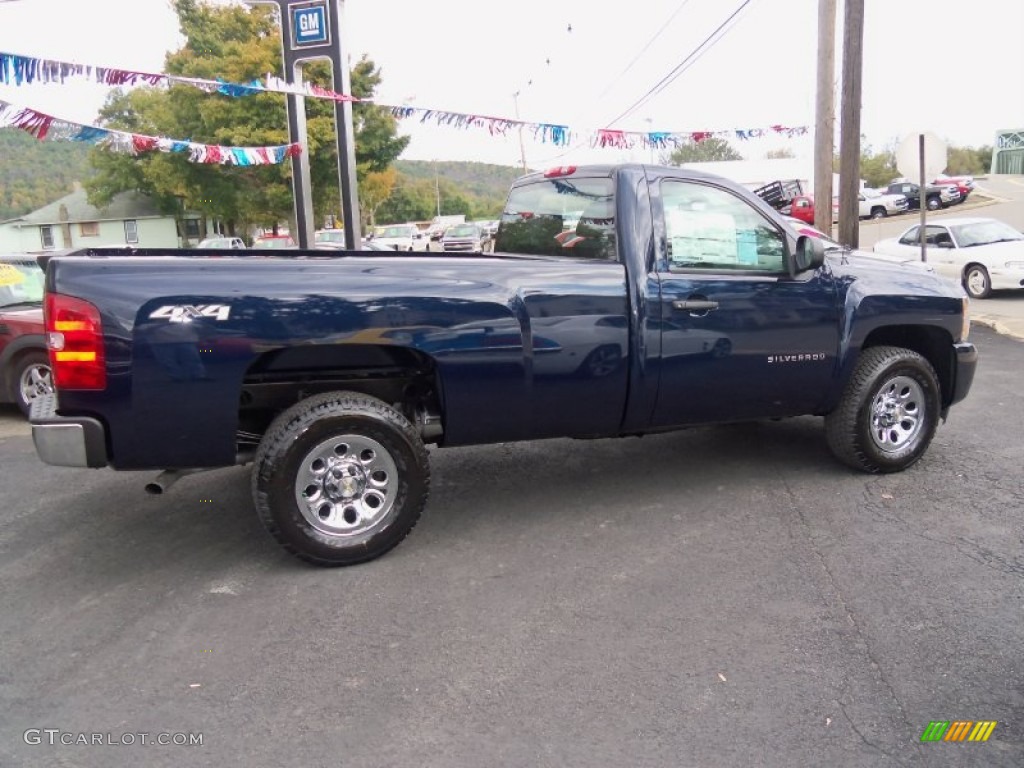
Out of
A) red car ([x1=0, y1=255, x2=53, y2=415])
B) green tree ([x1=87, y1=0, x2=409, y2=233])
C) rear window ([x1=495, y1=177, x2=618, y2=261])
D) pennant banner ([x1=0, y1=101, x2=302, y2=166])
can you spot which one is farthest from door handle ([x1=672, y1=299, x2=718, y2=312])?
green tree ([x1=87, y1=0, x2=409, y2=233])

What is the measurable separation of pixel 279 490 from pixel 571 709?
1790 millimetres

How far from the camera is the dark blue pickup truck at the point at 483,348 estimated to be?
3.82 meters

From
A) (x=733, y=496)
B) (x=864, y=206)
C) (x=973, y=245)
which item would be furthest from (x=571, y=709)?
(x=864, y=206)

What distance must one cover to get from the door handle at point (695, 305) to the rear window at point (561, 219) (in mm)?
448

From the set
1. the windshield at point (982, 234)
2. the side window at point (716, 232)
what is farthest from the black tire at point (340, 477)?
the windshield at point (982, 234)

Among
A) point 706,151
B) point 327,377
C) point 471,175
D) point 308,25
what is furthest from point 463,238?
point 471,175

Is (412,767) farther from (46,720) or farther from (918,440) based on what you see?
(918,440)

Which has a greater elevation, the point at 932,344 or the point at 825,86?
the point at 825,86

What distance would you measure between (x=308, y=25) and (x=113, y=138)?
3.61m

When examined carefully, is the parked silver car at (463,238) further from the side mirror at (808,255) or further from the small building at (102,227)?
the side mirror at (808,255)

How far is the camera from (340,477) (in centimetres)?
419

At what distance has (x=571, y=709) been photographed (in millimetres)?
2998

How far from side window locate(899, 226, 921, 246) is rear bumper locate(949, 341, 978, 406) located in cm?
1258

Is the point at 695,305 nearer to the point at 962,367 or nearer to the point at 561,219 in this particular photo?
the point at 561,219
